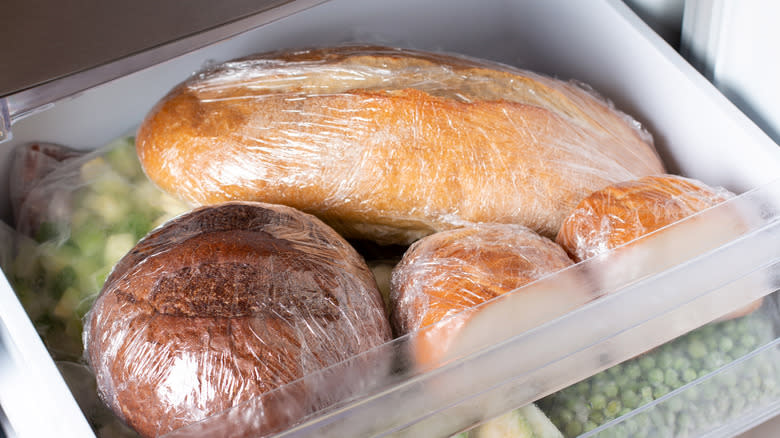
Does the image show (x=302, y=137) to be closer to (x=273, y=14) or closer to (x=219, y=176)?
(x=219, y=176)

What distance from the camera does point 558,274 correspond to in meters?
0.58

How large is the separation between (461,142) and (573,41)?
302 mm

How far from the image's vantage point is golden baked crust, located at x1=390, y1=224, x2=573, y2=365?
0.66m

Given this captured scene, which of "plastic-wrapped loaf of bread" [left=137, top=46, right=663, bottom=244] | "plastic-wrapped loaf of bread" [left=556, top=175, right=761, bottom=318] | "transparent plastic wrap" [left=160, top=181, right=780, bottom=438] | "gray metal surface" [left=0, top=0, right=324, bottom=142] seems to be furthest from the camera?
"plastic-wrapped loaf of bread" [left=137, top=46, right=663, bottom=244]

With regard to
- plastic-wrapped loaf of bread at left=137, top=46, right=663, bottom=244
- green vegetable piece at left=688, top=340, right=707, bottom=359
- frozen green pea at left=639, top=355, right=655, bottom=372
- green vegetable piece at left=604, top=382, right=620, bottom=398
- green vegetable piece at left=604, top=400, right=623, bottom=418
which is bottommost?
green vegetable piece at left=604, top=400, right=623, bottom=418

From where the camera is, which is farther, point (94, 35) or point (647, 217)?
point (647, 217)

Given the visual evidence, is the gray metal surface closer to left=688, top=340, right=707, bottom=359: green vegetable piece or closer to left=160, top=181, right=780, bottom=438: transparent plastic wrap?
left=160, top=181, right=780, bottom=438: transparent plastic wrap

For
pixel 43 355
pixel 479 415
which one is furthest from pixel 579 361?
pixel 43 355

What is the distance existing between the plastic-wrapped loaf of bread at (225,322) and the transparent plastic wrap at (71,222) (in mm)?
114

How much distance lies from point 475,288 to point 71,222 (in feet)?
1.59

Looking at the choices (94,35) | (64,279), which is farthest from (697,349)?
(64,279)

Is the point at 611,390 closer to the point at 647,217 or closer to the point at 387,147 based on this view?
the point at 647,217

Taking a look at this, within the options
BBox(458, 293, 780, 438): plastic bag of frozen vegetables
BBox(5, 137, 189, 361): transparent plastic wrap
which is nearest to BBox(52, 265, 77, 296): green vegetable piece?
BBox(5, 137, 189, 361): transparent plastic wrap

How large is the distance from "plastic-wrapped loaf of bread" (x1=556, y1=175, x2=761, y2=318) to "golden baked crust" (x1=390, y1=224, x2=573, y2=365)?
0.03 meters
